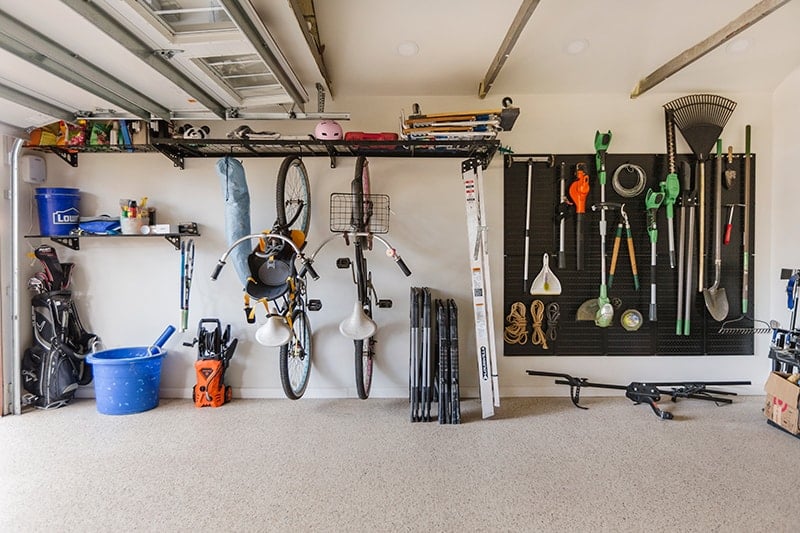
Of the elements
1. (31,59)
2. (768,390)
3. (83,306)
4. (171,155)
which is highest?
(31,59)

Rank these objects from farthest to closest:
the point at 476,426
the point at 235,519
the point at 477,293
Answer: the point at 477,293 < the point at 476,426 < the point at 235,519

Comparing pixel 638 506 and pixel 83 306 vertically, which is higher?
pixel 83 306

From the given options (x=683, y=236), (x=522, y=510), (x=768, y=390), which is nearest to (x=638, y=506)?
(x=522, y=510)

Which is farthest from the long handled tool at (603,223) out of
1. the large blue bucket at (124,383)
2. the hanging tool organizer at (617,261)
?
the large blue bucket at (124,383)

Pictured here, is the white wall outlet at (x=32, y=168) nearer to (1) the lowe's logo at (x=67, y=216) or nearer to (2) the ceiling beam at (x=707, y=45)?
(1) the lowe's logo at (x=67, y=216)

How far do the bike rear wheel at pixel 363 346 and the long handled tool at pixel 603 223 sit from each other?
77.8 inches

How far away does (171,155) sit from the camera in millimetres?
3191

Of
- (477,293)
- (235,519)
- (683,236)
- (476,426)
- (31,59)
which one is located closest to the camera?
(235,519)

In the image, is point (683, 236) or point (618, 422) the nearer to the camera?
point (618, 422)

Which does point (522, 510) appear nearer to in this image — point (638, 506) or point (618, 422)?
point (638, 506)

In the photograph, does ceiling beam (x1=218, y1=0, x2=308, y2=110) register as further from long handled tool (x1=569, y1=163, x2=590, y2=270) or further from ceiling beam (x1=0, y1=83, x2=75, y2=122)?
long handled tool (x1=569, y1=163, x2=590, y2=270)

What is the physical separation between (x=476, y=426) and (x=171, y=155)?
10.7ft

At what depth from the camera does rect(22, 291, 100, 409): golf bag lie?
3.16 metres

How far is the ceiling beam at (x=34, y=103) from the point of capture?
99.7 inches
